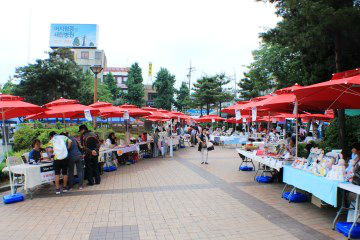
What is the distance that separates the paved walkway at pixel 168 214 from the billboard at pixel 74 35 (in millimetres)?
67097

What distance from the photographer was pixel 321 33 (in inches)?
418

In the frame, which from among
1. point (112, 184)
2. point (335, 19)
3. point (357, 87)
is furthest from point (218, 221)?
point (335, 19)

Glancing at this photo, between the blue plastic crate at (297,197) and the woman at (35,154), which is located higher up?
the woman at (35,154)

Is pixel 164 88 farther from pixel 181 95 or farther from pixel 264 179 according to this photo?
pixel 264 179

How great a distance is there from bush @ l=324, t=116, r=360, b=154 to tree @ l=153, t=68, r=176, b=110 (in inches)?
1573

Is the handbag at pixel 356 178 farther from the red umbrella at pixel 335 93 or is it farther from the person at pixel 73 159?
the person at pixel 73 159

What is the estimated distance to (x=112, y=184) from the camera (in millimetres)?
9508

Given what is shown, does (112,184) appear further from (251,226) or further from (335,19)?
(335,19)

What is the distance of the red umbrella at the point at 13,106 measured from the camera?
784 centimetres

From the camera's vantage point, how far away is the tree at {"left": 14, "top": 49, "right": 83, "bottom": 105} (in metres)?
25.4

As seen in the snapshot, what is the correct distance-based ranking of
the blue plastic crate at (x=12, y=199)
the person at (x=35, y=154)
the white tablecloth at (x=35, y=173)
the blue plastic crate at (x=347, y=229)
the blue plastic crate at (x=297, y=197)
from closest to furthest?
the blue plastic crate at (x=347, y=229), the blue plastic crate at (x=297, y=197), the blue plastic crate at (x=12, y=199), the white tablecloth at (x=35, y=173), the person at (x=35, y=154)

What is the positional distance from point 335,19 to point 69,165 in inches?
366

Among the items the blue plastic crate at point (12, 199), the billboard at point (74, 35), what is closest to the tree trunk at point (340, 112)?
the blue plastic crate at point (12, 199)

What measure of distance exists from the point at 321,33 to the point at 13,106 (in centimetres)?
999
